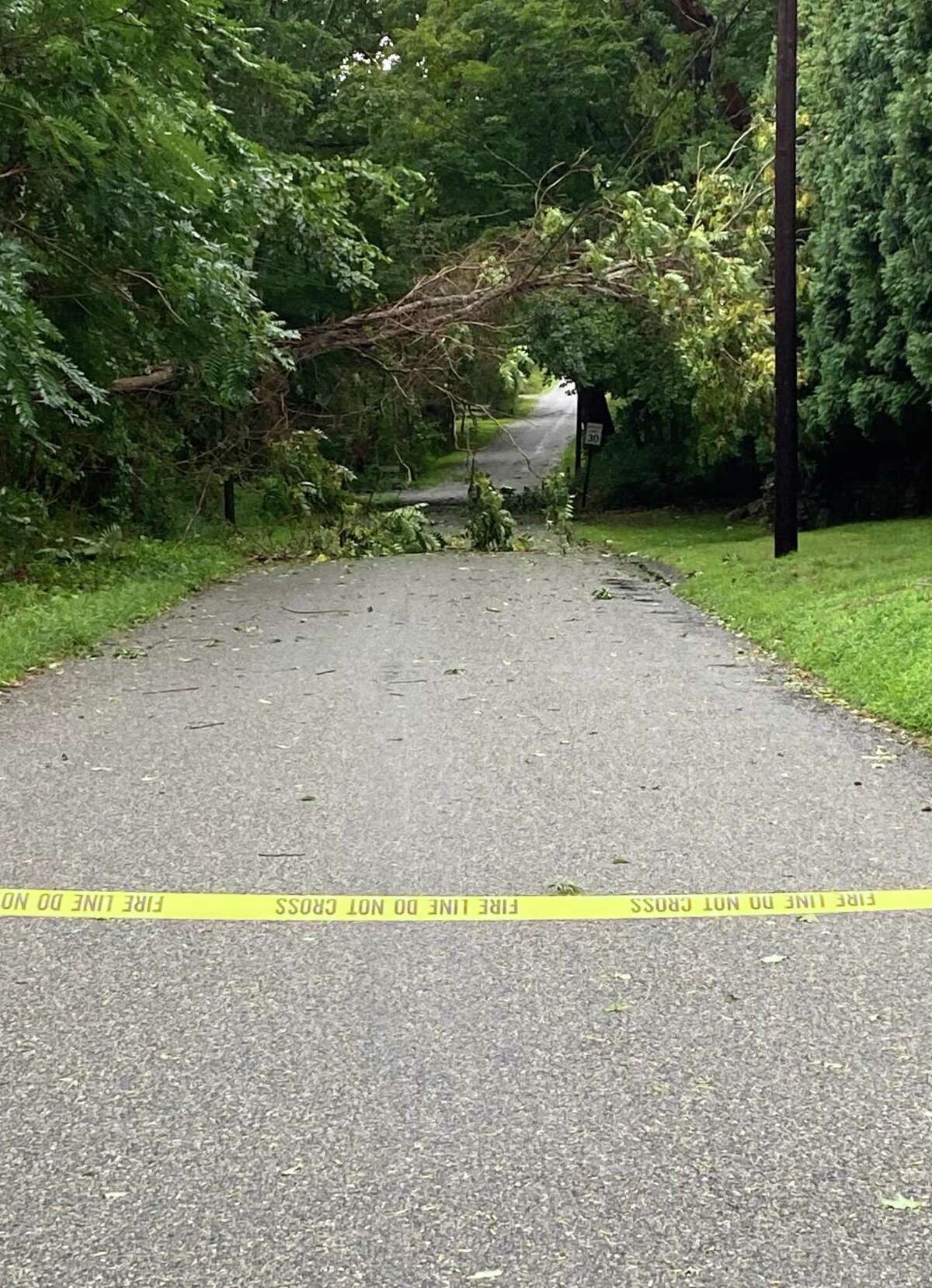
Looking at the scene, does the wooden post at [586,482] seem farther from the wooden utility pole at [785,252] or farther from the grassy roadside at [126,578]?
the wooden utility pole at [785,252]

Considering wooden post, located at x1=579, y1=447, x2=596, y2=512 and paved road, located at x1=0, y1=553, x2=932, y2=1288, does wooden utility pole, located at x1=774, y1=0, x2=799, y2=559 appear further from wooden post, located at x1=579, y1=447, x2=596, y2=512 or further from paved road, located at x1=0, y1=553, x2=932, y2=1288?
wooden post, located at x1=579, y1=447, x2=596, y2=512

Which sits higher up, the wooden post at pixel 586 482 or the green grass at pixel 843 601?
the green grass at pixel 843 601

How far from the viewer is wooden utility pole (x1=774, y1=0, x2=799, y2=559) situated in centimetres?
1501

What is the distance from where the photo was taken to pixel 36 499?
55.8 ft

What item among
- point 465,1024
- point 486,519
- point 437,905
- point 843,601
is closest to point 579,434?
point 486,519

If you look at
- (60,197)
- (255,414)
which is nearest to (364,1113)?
(60,197)

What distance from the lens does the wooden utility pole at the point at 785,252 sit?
15.0 m

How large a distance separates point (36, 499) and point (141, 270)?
156 inches

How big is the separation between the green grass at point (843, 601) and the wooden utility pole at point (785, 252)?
1460 mm

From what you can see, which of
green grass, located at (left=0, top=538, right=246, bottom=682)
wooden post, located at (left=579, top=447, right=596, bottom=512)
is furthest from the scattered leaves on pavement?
wooden post, located at (left=579, top=447, right=596, bottom=512)

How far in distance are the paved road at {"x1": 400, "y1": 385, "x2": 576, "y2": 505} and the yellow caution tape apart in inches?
803

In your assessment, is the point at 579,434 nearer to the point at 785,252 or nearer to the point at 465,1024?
the point at 785,252

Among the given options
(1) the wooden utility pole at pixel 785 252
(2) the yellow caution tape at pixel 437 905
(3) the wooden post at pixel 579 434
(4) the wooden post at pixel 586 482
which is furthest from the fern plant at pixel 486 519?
(2) the yellow caution tape at pixel 437 905

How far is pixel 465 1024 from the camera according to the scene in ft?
12.7
